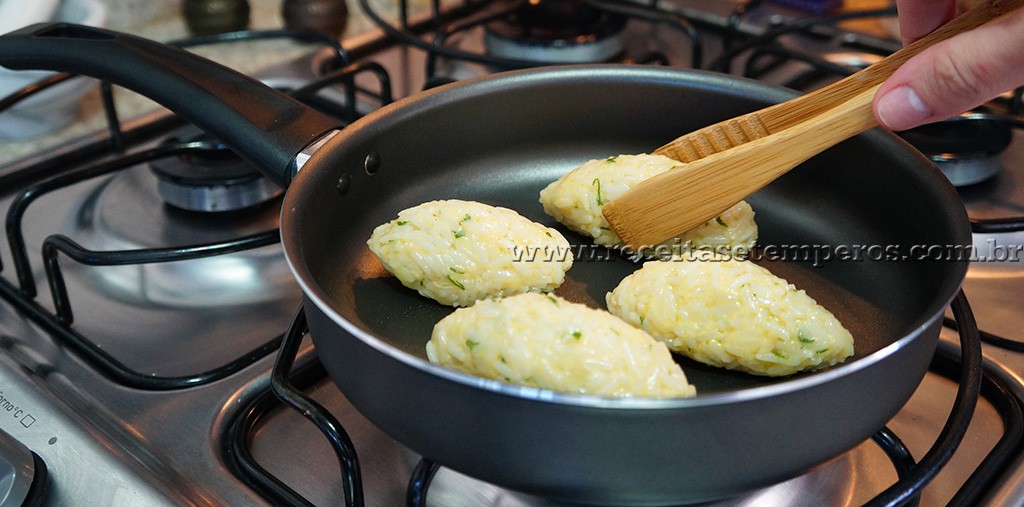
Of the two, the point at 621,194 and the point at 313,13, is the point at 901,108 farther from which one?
the point at 313,13

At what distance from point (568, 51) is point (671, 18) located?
17cm

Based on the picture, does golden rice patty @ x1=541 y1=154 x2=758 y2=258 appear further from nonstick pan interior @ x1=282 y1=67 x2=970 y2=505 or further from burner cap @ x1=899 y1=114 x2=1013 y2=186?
burner cap @ x1=899 y1=114 x2=1013 y2=186

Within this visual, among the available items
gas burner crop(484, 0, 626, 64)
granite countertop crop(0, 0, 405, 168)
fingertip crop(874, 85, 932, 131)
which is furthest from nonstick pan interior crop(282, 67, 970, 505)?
granite countertop crop(0, 0, 405, 168)

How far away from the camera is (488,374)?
2.55ft

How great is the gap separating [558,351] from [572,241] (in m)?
0.37

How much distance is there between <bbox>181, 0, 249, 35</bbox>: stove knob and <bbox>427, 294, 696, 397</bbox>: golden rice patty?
1069 mm

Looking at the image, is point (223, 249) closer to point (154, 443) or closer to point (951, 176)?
point (154, 443)

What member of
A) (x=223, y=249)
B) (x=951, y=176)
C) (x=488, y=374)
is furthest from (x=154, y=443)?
(x=951, y=176)

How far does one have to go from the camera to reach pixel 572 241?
1.12m

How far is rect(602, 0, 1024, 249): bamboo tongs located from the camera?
91 centimetres

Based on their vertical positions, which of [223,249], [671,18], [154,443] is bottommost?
[154,443]

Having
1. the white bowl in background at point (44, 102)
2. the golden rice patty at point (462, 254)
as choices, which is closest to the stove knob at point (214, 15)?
the white bowl in background at point (44, 102)

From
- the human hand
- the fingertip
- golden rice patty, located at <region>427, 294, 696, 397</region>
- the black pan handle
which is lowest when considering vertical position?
golden rice patty, located at <region>427, 294, 696, 397</region>

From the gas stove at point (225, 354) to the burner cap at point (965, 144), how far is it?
16 millimetres
